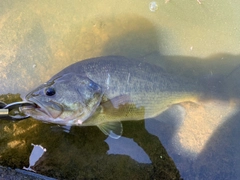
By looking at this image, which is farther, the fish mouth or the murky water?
the murky water

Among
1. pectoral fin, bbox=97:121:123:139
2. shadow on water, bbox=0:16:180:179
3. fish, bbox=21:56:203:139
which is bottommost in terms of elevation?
shadow on water, bbox=0:16:180:179

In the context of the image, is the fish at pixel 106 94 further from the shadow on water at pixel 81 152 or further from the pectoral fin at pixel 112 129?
the shadow on water at pixel 81 152

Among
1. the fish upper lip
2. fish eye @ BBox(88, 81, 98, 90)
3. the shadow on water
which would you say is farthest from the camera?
the shadow on water

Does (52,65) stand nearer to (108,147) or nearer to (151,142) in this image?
(108,147)

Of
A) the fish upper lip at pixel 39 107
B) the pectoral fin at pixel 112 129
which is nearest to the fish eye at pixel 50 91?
the fish upper lip at pixel 39 107

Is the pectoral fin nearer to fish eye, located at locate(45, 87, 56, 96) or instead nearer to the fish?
the fish

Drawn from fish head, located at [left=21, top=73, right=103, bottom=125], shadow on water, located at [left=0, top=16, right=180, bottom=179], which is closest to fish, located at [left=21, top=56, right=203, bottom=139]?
fish head, located at [left=21, top=73, right=103, bottom=125]
